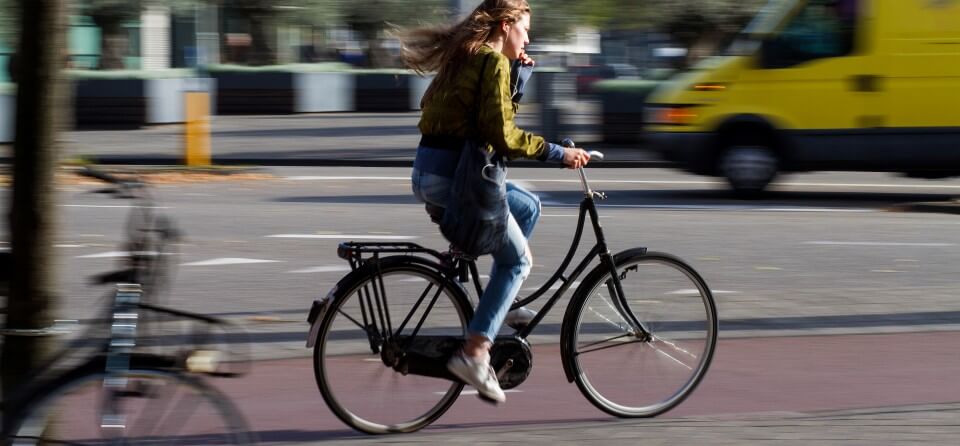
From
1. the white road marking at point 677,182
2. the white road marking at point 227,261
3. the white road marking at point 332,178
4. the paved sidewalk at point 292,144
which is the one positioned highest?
the white road marking at point 227,261

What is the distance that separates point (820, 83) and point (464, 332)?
29.4 ft

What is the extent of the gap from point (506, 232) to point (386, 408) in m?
0.76

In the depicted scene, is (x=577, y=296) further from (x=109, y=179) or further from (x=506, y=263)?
(x=109, y=179)

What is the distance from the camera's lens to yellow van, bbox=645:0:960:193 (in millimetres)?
12727

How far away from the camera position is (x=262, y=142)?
21672 mm

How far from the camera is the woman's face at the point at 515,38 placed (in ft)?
14.9

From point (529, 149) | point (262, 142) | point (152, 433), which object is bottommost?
point (262, 142)

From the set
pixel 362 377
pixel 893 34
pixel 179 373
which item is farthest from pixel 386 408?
pixel 893 34

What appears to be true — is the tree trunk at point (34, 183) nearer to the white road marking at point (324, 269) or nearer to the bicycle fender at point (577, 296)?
the bicycle fender at point (577, 296)

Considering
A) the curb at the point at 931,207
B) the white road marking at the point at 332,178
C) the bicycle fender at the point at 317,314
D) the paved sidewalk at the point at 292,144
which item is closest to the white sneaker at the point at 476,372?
the bicycle fender at the point at 317,314

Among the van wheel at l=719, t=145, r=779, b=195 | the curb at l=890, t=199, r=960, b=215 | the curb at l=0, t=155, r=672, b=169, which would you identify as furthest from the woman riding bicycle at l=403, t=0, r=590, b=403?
the curb at l=0, t=155, r=672, b=169

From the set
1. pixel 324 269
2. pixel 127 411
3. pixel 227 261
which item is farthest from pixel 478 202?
pixel 227 261

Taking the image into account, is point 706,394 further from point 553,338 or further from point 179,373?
point 179,373

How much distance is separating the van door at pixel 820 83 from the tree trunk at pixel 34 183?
10.2 m
